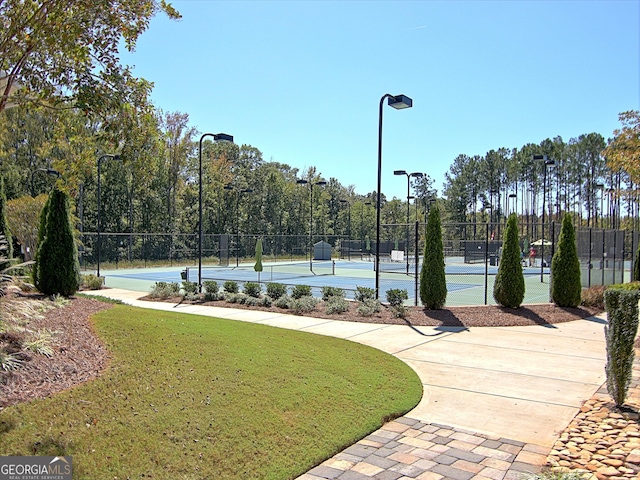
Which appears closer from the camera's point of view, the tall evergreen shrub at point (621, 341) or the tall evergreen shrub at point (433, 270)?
the tall evergreen shrub at point (621, 341)

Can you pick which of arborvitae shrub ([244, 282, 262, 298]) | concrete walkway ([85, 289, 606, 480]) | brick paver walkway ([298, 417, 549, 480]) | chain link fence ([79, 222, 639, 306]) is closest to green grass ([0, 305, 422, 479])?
brick paver walkway ([298, 417, 549, 480])

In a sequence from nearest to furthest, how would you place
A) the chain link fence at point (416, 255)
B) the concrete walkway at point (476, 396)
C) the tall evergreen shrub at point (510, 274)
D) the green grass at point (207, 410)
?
the green grass at point (207, 410) → the concrete walkway at point (476, 396) → the tall evergreen shrub at point (510, 274) → the chain link fence at point (416, 255)

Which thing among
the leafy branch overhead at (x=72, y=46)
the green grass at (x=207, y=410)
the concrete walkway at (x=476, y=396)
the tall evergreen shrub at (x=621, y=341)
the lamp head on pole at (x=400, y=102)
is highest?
the lamp head on pole at (x=400, y=102)

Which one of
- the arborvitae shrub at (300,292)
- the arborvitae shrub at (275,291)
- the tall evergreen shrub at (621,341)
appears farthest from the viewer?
the arborvitae shrub at (275,291)

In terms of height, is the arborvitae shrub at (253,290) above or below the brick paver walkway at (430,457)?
above

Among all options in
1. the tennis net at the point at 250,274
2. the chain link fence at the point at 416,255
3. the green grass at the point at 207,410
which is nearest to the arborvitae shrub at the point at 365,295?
the chain link fence at the point at 416,255

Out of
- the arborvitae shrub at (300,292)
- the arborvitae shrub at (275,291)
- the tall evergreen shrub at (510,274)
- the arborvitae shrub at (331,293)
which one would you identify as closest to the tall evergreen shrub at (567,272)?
the tall evergreen shrub at (510,274)

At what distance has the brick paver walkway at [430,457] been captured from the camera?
379 cm

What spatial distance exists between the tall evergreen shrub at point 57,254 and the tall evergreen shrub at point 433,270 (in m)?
8.60

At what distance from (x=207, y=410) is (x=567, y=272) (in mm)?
11740

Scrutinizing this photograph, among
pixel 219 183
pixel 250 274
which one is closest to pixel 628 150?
pixel 250 274

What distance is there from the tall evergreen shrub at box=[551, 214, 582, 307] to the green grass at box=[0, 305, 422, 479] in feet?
26.4

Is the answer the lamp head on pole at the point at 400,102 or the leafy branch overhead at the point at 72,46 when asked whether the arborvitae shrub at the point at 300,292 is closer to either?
the lamp head on pole at the point at 400,102

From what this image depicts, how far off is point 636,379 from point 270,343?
17.0 feet
